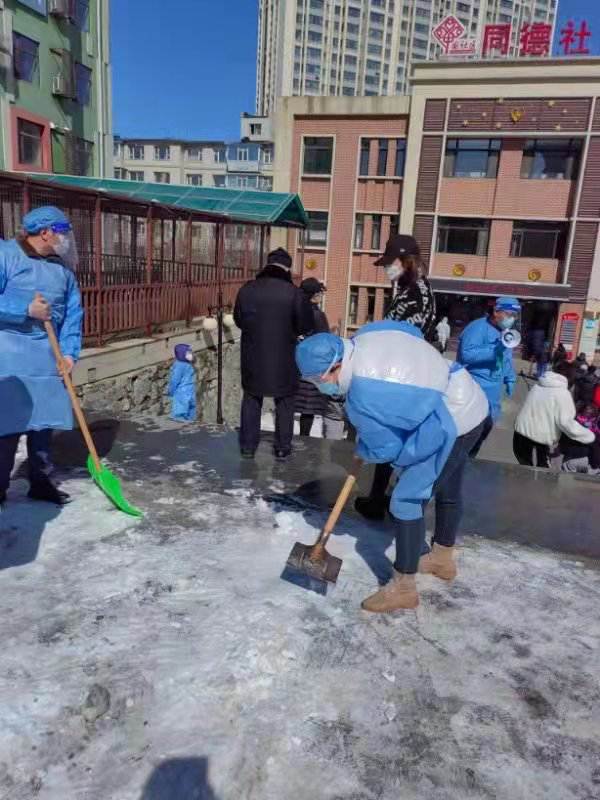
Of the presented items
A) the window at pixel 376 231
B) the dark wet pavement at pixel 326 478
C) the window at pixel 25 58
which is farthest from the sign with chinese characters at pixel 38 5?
the dark wet pavement at pixel 326 478

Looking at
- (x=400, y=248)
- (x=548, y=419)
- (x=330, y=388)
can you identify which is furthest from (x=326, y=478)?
(x=548, y=419)

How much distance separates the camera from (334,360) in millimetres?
2375

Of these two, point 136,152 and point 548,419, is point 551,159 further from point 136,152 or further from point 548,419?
point 136,152

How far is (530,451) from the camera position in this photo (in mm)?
5461

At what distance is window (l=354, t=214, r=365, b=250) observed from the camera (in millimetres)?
24909

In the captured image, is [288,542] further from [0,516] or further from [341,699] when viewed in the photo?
[0,516]

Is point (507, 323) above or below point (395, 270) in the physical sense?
below

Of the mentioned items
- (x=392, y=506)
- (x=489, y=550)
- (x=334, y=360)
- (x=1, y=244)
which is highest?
(x=1, y=244)

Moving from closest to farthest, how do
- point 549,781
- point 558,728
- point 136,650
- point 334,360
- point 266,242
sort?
point 549,781 → point 558,728 → point 136,650 → point 334,360 → point 266,242

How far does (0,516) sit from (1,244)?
59.9 inches

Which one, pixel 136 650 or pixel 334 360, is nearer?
pixel 136 650

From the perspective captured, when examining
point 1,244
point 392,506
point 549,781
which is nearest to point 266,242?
point 1,244

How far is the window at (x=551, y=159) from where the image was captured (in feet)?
72.6

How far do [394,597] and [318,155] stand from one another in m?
25.5
